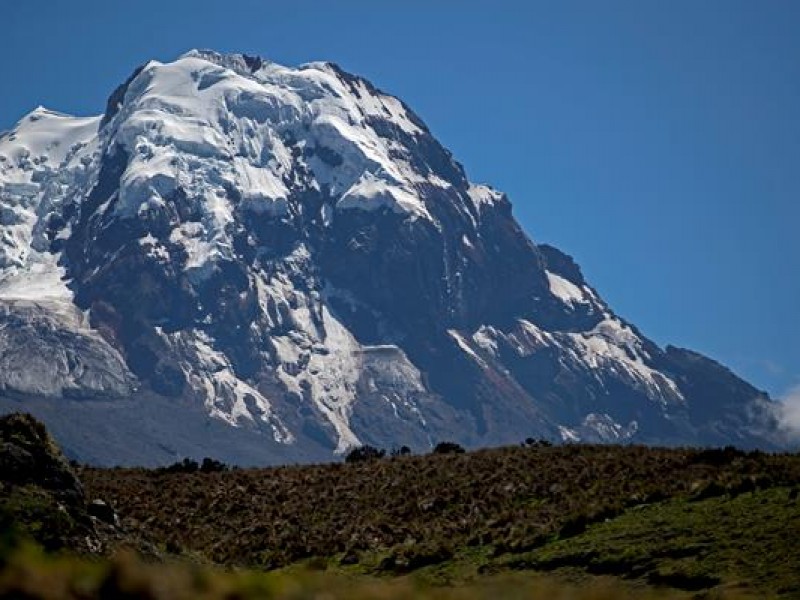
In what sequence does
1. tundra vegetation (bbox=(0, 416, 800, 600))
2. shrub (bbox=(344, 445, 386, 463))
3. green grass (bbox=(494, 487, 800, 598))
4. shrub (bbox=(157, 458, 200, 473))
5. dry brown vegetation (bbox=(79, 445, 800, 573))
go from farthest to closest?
shrub (bbox=(344, 445, 386, 463)), shrub (bbox=(157, 458, 200, 473)), dry brown vegetation (bbox=(79, 445, 800, 573)), green grass (bbox=(494, 487, 800, 598)), tundra vegetation (bbox=(0, 416, 800, 600))

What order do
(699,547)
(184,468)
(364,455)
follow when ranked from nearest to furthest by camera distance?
(699,547) < (184,468) < (364,455)

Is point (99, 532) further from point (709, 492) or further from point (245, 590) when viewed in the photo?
point (709, 492)

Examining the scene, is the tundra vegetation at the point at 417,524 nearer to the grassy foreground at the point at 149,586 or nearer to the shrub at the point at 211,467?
the grassy foreground at the point at 149,586

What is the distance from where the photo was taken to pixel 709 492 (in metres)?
40.1

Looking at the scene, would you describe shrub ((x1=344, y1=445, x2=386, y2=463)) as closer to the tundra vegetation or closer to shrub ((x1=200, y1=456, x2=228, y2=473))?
the tundra vegetation

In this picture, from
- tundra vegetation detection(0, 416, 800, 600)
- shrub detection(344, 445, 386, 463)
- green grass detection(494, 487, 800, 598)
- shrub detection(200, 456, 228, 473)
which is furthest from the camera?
shrub detection(344, 445, 386, 463)

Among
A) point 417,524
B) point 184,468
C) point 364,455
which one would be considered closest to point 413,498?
point 417,524

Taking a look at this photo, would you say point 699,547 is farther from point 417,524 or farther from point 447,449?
point 447,449

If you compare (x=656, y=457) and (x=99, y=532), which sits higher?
(x=656, y=457)

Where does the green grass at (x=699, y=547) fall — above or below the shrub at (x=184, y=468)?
below

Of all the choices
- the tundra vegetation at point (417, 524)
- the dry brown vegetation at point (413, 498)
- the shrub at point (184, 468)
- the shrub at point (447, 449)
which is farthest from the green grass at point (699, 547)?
the shrub at point (184, 468)

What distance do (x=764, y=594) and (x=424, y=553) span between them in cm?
1272

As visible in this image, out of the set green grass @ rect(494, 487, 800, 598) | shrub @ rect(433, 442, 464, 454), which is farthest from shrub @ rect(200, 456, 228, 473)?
green grass @ rect(494, 487, 800, 598)

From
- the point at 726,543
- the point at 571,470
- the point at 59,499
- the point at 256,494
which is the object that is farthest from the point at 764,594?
the point at 256,494
